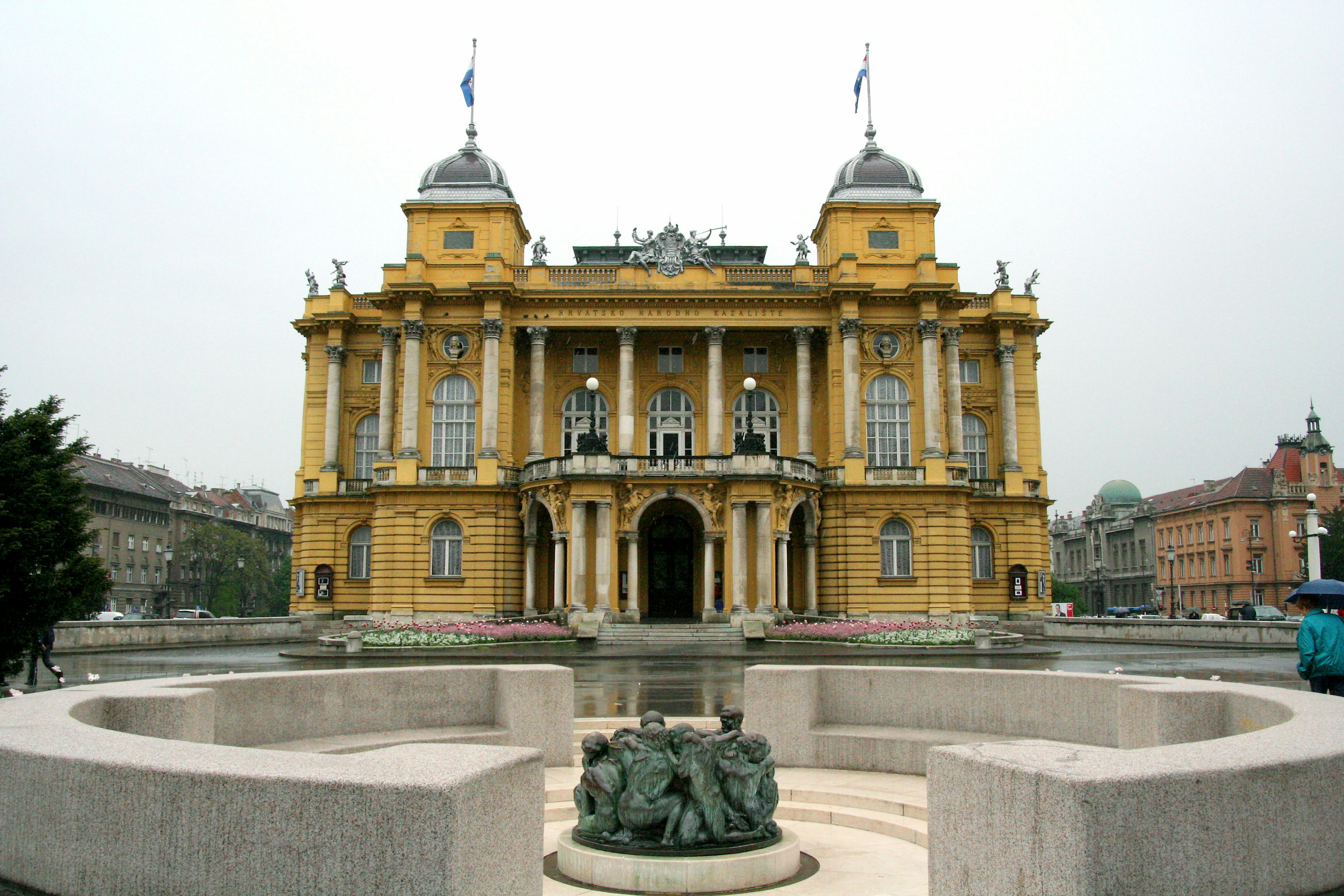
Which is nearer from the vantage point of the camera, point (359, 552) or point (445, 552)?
point (445, 552)

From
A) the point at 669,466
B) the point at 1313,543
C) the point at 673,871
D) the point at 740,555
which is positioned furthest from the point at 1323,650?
the point at 669,466

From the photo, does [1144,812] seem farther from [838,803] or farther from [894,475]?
[894,475]

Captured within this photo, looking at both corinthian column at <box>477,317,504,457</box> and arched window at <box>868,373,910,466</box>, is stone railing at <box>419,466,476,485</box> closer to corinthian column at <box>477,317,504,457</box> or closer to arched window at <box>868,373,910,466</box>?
→ corinthian column at <box>477,317,504,457</box>

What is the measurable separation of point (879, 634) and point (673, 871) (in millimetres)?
31695

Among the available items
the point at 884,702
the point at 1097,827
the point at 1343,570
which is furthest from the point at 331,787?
the point at 1343,570

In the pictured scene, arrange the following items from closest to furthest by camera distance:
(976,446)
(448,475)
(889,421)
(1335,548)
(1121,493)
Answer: (448,475)
(889,421)
(976,446)
(1335,548)
(1121,493)

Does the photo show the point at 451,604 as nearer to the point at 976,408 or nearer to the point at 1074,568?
the point at 976,408

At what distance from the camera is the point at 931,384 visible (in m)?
49.3

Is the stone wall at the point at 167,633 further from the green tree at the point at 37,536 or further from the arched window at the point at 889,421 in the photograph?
the arched window at the point at 889,421

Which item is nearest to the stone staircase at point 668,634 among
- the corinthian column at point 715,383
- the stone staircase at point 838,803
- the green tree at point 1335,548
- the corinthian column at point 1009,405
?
the corinthian column at point 715,383

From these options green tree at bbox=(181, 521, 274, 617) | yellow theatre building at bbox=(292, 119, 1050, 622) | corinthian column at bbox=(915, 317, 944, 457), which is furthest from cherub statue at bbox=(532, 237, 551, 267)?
green tree at bbox=(181, 521, 274, 617)

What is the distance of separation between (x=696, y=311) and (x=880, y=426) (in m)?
10.1

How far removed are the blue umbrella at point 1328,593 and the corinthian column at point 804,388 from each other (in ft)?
129

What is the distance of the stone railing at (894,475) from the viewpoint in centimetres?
4819
